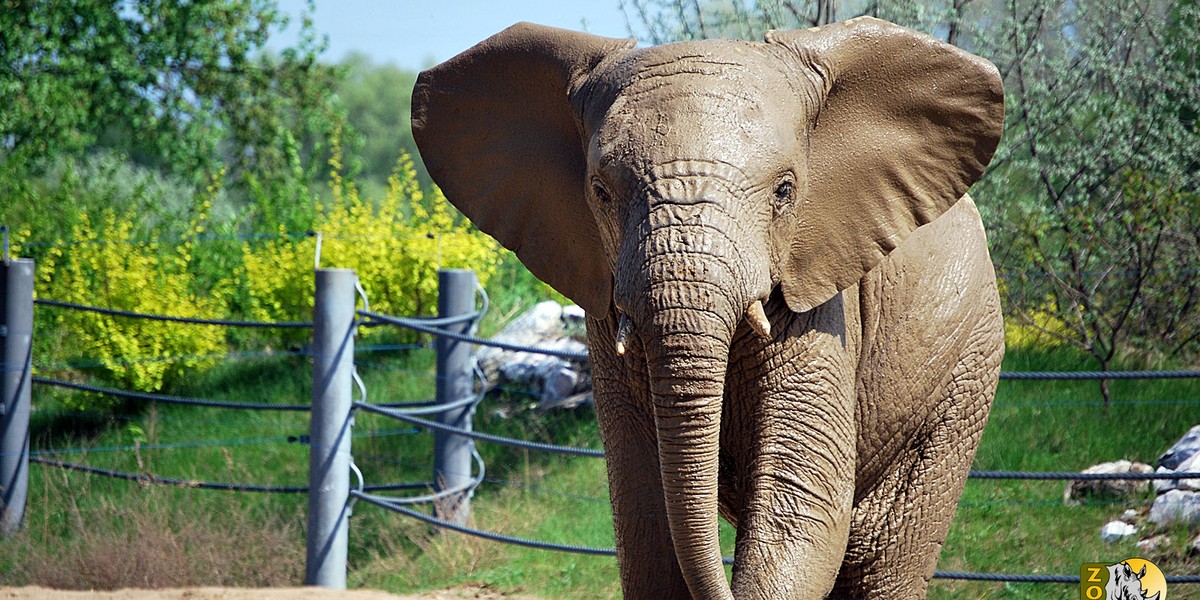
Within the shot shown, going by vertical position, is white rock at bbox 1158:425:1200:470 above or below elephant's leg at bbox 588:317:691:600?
below

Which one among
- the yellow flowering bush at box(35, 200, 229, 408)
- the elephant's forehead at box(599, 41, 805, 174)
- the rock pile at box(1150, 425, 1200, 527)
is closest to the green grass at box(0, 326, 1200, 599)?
the rock pile at box(1150, 425, 1200, 527)

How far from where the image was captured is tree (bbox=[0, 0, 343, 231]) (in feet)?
42.4

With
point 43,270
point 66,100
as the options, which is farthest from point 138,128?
point 43,270

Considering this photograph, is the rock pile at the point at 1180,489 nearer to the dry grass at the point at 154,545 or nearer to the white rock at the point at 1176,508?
the white rock at the point at 1176,508

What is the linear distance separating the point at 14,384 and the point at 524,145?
4.87m

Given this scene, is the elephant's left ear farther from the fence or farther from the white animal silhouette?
the fence

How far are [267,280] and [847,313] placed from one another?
6.48 meters

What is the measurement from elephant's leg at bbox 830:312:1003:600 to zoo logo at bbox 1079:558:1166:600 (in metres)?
1.29

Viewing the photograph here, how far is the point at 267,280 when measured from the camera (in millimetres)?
9016

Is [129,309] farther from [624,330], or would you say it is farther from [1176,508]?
[624,330]

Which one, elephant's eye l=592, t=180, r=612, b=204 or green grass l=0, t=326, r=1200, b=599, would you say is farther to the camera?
green grass l=0, t=326, r=1200, b=599

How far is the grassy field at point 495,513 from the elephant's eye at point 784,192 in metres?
3.25

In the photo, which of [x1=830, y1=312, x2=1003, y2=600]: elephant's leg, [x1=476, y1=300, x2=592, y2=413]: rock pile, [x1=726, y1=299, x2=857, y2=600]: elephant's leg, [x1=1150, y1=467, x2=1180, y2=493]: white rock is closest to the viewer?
[x1=726, y1=299, x2=857, y2=600]: elephant's leg

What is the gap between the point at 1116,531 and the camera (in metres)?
5.79
